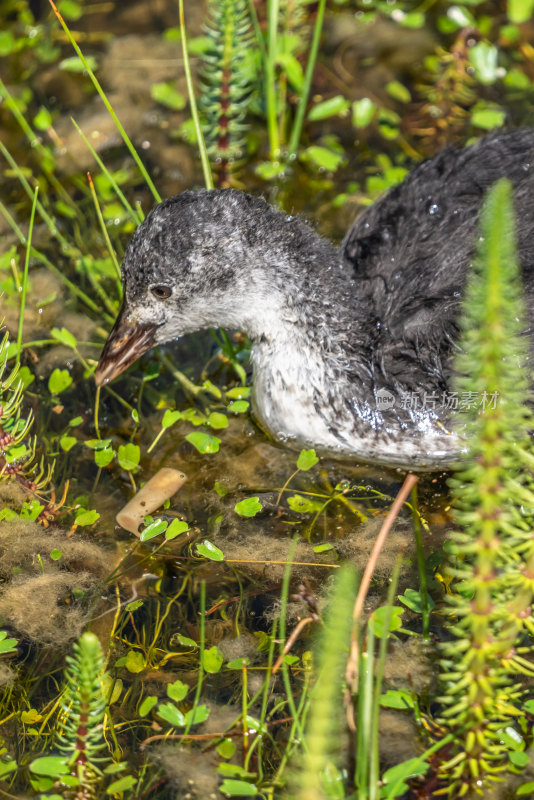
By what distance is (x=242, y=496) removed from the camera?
14.7 feet

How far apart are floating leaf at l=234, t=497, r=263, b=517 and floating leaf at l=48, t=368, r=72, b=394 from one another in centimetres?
121

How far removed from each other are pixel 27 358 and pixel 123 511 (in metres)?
1.26

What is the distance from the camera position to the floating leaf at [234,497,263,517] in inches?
169

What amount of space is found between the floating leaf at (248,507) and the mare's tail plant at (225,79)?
2324mm

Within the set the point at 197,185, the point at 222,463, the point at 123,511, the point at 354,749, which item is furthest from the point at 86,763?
the point at 197,185

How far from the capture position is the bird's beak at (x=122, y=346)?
4.45 metres

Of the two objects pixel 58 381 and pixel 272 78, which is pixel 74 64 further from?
pixel 58 381

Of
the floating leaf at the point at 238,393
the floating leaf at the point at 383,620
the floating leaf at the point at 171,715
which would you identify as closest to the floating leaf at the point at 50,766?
the floating leaf at the point at 171,715

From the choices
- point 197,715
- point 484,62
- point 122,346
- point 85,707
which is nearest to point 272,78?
point 484,62

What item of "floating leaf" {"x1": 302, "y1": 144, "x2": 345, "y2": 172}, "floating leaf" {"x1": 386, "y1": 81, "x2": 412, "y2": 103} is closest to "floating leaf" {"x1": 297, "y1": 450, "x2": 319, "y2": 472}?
"floating leaf" {"x1": 302, "y1": 144, "x2": 345, "y2": 172}

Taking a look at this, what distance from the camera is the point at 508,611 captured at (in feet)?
9.50

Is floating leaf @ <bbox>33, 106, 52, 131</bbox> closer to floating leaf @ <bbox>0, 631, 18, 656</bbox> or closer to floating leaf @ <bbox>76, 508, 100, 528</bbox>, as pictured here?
floating leaf @ <bbox>76, 508, 100, 528</bbox>

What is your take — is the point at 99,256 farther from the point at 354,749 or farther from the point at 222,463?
the point at 354,749

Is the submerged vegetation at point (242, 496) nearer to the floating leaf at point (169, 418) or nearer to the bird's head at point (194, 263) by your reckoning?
the floating leaf at point (169, 418)
